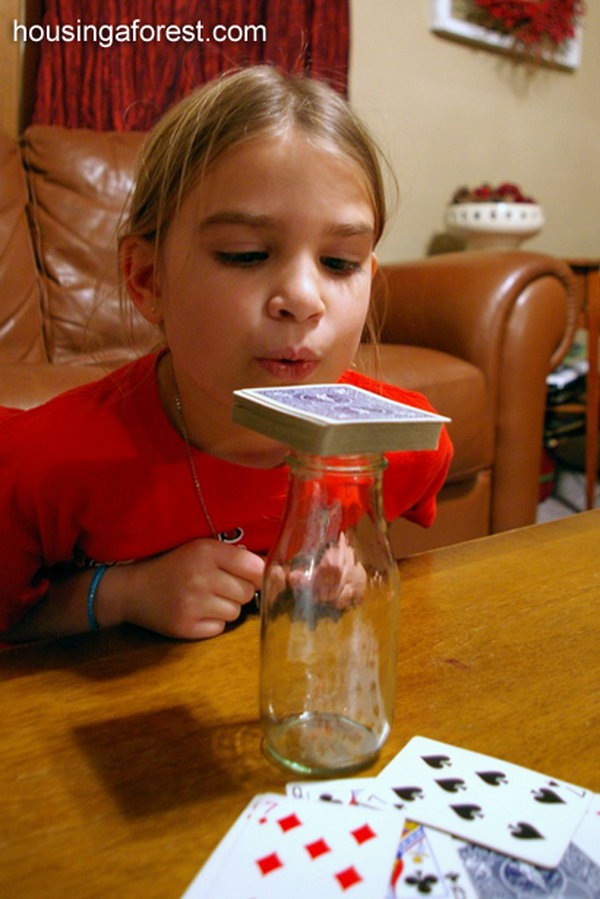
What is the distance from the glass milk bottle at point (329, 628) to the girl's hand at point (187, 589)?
16cm

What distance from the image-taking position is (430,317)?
210 centimetres

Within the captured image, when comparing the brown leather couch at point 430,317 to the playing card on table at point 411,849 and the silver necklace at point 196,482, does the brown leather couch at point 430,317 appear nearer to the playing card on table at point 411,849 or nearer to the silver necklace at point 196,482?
the silver necklace at point 196,482

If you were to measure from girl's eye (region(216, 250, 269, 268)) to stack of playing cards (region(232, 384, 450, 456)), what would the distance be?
255 millimetres

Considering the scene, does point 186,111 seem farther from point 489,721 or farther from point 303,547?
point 489,721

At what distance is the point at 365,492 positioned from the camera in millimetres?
506

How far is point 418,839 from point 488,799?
57 millimetres

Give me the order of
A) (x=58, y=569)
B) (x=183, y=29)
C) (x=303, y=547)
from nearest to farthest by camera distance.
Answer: (x=303, y=547), (x=58, y=569), (x=183, y=29)

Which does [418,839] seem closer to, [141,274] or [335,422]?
[335,422]

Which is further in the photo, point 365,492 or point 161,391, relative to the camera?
point 161,391

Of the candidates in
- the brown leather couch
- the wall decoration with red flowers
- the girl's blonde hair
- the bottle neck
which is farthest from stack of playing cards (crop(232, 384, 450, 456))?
the wall decoration with red flowers

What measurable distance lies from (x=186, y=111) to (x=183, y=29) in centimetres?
201

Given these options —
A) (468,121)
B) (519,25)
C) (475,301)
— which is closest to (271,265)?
(475,301)

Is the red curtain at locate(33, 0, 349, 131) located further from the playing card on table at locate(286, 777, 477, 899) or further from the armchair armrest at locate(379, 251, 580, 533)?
the playing card on table at locate(286, 777, 477, 899)

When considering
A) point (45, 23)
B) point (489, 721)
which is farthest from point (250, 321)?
point (45, 23)
